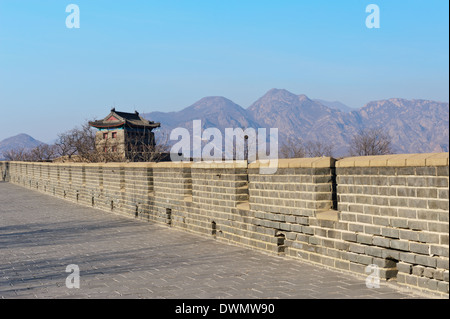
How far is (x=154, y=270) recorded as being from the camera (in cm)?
709

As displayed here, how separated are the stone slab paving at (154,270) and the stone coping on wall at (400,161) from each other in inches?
56.8

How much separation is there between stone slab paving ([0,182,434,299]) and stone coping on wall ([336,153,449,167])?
144 cm

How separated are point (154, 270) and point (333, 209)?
2.79 m

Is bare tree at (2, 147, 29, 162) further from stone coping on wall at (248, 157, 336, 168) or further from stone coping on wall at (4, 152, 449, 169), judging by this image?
stone coping on wall at (248, 157, 336, 168)

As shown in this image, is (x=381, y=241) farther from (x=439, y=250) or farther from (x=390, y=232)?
(x=439, y=250)

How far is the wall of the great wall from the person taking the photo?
5449 millimetres

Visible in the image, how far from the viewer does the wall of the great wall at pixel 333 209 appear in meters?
5.45

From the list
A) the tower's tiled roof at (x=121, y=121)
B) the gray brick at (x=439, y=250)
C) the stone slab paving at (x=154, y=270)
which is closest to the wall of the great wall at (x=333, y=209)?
the gray brick at (x=439, y=250)

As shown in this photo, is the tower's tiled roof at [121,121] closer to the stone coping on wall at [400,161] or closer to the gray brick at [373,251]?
the stone coping on wall at [400,161]

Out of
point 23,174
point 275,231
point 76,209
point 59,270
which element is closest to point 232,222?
point 275,231

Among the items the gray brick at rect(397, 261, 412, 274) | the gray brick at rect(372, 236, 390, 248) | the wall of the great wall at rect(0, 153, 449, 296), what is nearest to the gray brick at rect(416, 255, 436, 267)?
the wall of the great wall at rect(0, 153, 449, 296)
